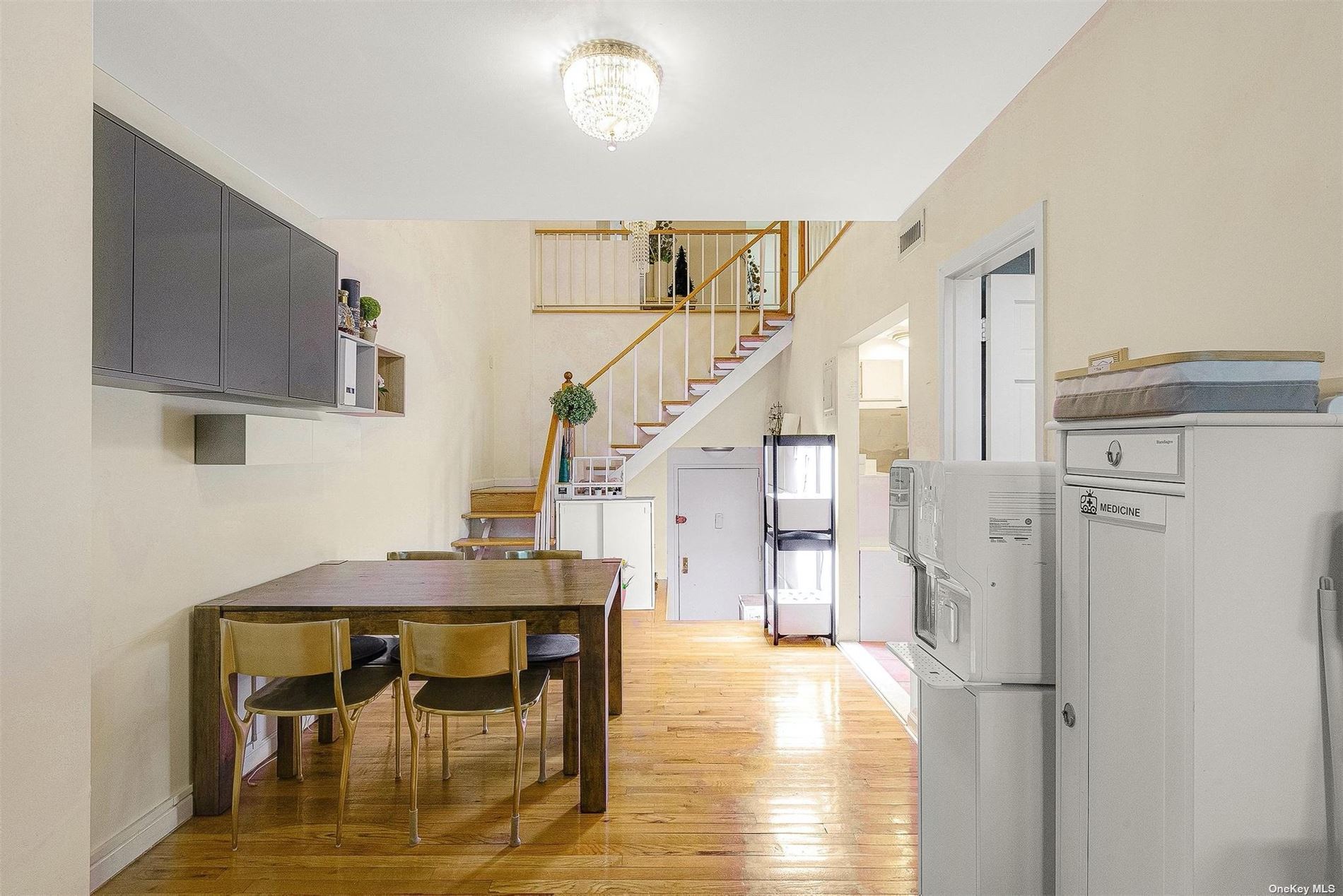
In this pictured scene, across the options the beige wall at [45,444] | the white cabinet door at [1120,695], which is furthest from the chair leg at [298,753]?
the white cabinet door at [1120,695]

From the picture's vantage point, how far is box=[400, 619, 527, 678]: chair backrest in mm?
2498

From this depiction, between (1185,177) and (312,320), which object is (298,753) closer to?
(312,320)

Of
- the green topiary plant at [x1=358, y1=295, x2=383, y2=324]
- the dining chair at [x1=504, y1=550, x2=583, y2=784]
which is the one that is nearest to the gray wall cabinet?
the green topiary plant at [x1=358, y1=295, x2=383, y2=324]

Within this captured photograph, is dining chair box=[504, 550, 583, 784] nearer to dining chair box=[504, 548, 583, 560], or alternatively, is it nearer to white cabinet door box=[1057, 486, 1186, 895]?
dining chair box=[504, 548, 583, 560]

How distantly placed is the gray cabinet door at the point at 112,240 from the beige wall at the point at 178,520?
43 cm

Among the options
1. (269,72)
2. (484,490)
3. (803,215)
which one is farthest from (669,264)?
(269,72)

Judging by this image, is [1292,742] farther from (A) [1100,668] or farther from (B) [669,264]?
(B) [669,264]

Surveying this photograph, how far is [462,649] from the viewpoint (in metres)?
2.50

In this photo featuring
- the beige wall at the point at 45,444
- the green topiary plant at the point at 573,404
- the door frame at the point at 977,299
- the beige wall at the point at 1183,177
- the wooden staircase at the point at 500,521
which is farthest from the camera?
the green topiary plant at the point at 573,404

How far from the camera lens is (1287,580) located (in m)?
1.09

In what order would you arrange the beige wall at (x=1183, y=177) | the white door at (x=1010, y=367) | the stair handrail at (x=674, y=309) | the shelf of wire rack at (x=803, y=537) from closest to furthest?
the beige wall at (x=1183, y=177) < the white door at (x=1010, y=367) < the shelf of wire rack at (x=803, y=537) < the stair handrail at (x=674, y=309)

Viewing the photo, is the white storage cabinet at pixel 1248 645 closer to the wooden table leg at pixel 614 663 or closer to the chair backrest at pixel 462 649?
the chair backrest at pixel 462 649

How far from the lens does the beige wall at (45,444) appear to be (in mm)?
753

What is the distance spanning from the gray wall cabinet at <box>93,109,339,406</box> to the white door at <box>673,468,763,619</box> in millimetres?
3622
